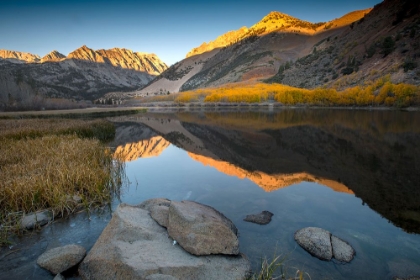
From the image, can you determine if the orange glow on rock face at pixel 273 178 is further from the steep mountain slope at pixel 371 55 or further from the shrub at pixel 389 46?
the shrub at pixel 389 46

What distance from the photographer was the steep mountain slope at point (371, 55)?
281ft

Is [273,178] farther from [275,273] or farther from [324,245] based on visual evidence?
[275,273]

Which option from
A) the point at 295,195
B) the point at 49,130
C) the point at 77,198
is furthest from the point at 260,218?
the point at 49,130

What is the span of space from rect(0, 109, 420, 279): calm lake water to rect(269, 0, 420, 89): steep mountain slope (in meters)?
72.3

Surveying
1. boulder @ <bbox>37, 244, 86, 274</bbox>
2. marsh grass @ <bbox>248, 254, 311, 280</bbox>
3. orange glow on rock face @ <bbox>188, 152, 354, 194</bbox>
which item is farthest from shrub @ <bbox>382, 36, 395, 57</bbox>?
boulder @ <bbox>37, 244, 86, 274</bbox>

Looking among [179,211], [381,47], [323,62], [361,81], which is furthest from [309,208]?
[323,62]

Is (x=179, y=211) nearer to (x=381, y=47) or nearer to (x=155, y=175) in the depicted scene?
(x=155, y=175)

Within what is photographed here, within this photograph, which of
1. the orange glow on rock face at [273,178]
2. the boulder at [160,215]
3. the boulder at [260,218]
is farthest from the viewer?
the orange glow on rock face at [273,178]

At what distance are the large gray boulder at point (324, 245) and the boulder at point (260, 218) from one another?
1.68 m

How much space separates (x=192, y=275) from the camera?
595 cm

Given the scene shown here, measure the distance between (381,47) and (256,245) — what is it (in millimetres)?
122692

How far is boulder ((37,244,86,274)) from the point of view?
6.88 m

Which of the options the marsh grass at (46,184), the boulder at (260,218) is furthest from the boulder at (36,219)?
the boulder at (260,218)

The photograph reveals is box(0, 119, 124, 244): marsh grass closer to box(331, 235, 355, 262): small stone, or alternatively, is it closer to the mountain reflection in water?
the mountain reflection in water
